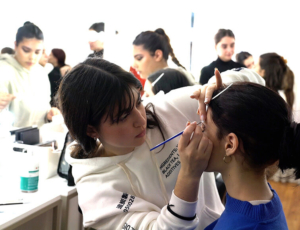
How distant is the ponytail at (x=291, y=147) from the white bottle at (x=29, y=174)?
1.03 meters

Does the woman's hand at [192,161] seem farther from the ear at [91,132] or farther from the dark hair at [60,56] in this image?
the dark hair at [60,56]

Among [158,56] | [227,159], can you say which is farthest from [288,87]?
[227,159]

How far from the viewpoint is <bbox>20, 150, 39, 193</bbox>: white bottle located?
4.43 feet

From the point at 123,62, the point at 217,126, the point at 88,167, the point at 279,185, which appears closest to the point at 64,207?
the point at 88,167

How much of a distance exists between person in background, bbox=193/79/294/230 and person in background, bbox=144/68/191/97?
1.03 m

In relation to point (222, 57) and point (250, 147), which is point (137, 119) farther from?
point (222, 57)

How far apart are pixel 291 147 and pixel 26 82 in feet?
4.93

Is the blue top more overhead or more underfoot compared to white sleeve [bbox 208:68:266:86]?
more underfoot

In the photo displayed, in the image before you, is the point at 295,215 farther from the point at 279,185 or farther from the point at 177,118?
the point at 177,118

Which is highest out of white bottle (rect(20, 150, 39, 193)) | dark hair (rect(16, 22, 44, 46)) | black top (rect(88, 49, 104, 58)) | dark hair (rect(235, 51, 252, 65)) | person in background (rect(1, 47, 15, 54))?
dark hair (rect(16, 22, 44, 46))

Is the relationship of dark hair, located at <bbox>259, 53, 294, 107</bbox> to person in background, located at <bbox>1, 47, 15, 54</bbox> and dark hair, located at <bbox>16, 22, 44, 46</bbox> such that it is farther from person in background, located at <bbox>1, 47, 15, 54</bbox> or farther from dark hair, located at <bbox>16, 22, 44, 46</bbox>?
person in background, located at <bbox>1, 47, 15, 54</bbox>

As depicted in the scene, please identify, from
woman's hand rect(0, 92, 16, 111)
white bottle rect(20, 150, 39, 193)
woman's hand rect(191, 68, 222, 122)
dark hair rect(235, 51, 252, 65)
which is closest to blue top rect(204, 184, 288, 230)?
woman's hand rect(191, 68, 222, 122)

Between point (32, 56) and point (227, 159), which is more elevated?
point (32, 56)

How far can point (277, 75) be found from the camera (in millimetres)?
3248
